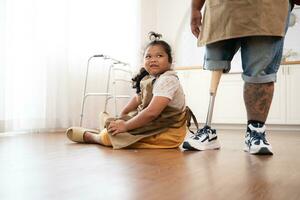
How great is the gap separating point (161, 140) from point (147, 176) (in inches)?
27.3

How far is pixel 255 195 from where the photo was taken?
65 cm

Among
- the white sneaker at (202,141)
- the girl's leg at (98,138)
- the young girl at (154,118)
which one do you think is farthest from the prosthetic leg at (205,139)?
the girl's leg at (98,138)

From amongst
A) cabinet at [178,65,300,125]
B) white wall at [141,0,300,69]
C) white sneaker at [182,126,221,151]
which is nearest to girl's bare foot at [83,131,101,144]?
white sneaker at [182,126,221,151]

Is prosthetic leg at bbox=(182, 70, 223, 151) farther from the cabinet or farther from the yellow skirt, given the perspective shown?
the cabinet

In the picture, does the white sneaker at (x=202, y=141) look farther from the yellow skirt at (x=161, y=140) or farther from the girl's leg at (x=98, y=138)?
the girl's leg at (x=98, y=138)

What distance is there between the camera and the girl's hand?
148cm

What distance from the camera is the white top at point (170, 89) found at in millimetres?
1522

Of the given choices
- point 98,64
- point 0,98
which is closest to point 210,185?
point 0,98

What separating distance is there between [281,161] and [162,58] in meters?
0.75

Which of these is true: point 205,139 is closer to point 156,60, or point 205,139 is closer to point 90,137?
point 156,60

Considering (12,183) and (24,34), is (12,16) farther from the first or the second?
(12,183)

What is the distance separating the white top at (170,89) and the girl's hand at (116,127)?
0.63 feet

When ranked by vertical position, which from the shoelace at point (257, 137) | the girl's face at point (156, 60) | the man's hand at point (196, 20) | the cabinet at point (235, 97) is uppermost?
the man's hand at point (196, 20)

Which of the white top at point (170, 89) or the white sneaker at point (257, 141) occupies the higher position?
the white top at point (170, 89)
